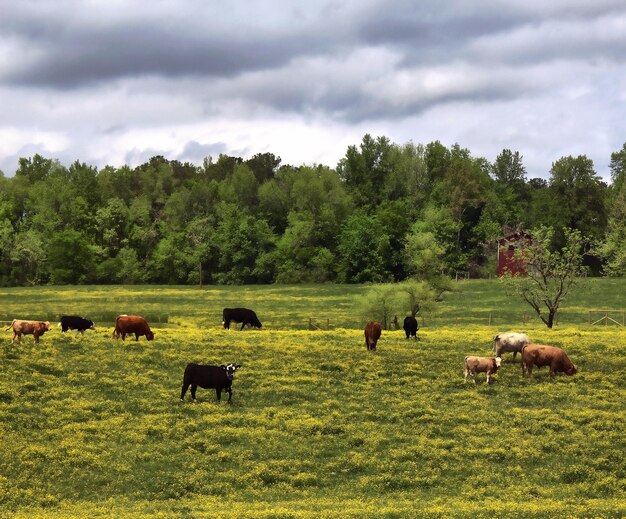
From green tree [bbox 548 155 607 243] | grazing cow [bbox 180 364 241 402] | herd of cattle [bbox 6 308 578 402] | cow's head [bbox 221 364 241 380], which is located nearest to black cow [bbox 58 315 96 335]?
herd of cattle [bbox 6 308 578 402]

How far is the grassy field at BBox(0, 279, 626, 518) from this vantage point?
21.5 m

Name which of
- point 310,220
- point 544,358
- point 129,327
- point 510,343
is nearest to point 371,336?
point 510,343

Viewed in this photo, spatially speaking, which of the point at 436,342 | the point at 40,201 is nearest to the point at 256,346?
the point at 436,342

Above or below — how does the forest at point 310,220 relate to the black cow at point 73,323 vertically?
above

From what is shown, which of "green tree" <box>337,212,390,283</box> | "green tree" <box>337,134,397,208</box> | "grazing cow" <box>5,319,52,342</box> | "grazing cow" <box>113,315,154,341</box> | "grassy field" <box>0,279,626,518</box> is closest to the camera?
"grassy field" <box>0,279,626,518</box>

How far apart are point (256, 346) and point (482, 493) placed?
22.2 m

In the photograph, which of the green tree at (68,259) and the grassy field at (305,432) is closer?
the grassy field at (305,432)

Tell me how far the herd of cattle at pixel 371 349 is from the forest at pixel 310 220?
8773cm

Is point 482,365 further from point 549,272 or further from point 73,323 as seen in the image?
point 549,272

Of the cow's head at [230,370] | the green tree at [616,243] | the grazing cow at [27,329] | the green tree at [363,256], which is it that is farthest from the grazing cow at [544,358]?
the green tree at [363,256]

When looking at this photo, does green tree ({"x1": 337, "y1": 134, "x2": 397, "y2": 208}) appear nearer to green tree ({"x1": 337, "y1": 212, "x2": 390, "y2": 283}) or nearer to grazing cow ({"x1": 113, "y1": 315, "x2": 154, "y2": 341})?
green tree ({"x1": 337, "y1": 212, "x2": 390, "y2": 283})

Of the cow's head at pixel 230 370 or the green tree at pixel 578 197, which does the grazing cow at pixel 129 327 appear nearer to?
the cow's head at pixel 230 370

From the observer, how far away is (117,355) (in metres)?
37.7

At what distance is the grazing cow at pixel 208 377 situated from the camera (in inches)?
1209
